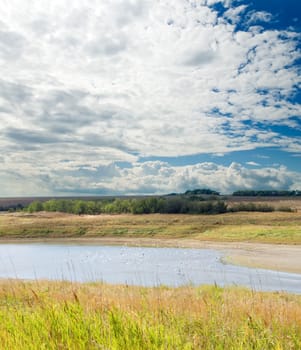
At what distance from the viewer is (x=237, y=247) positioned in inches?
1769

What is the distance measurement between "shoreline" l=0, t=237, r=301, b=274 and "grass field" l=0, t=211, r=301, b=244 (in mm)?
2380

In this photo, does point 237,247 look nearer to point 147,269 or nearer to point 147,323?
point 147,269

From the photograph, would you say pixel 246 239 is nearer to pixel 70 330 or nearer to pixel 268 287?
pixel 268 287

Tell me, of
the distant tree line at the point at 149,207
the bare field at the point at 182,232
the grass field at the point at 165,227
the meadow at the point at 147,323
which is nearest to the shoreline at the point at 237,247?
the bare field at the point at 182,232

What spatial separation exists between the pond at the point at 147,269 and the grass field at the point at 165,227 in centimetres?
1107

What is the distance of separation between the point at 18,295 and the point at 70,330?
32.6 ft

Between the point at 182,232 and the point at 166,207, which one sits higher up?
the point at 166,207

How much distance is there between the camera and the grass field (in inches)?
2163

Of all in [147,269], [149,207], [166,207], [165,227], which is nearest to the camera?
[147,269]

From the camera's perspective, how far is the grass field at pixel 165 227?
5494 centimetres

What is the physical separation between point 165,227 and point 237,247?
19.0 metres

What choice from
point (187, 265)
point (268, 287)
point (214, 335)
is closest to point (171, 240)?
point (187, 265)

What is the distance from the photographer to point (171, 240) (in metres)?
54.4

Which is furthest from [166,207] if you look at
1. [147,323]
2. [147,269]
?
[147,323]
